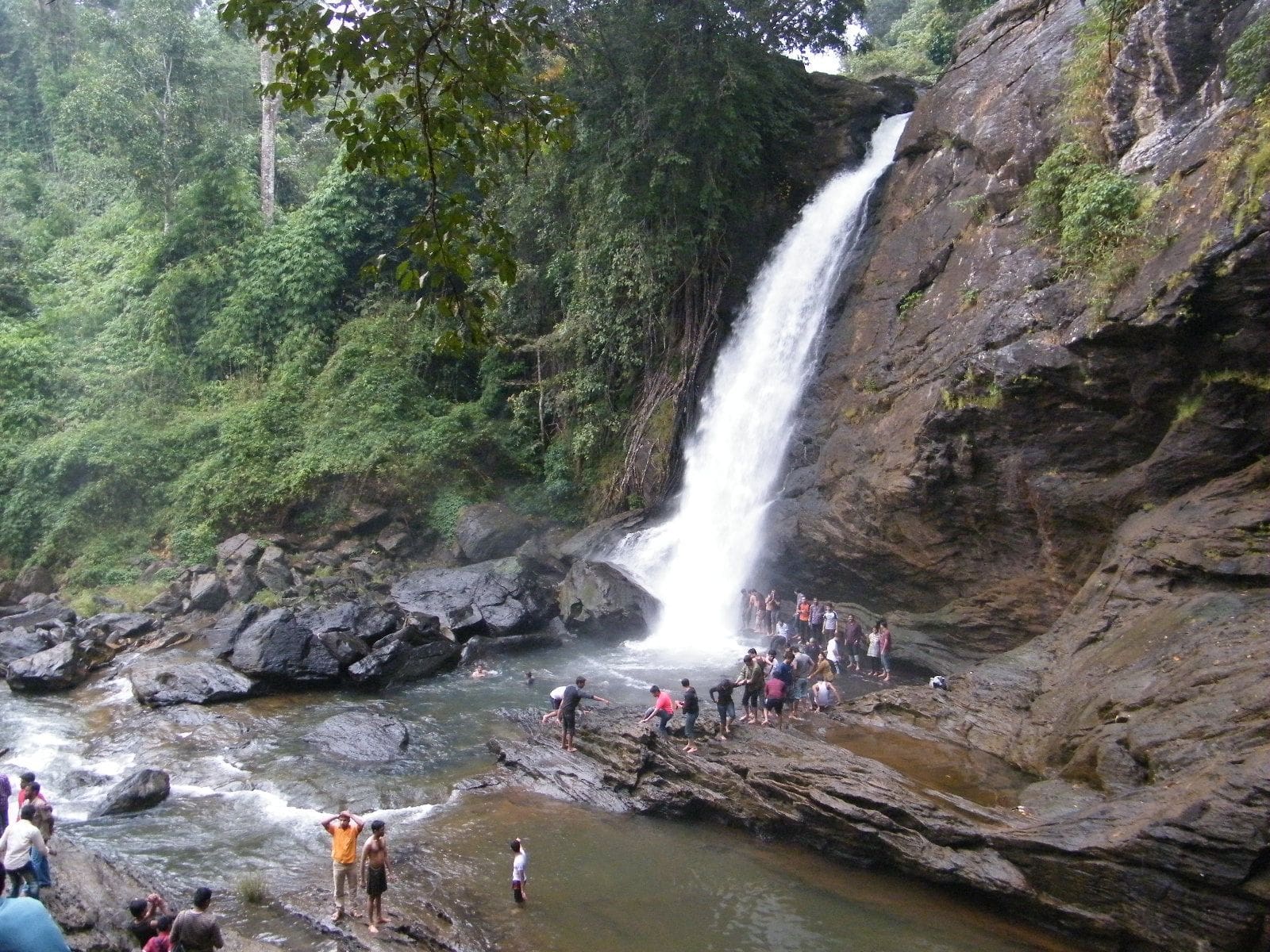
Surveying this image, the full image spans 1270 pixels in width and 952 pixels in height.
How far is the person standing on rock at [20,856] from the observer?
22.6 ft

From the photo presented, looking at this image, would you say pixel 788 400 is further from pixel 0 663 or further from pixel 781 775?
pixel 0 663

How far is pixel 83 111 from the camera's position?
31.3 meters

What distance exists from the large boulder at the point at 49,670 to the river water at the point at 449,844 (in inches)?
22.8

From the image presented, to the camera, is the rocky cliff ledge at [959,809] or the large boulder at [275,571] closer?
the rocky cliff ledge at [959,809]

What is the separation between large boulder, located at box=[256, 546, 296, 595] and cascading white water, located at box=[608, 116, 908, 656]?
7330 millimetres

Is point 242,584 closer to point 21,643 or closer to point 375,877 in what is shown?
point 21,643

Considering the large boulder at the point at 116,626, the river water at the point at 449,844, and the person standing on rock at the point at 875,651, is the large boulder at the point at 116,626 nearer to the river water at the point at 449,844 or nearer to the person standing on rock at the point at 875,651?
the river water at the point at 449,844

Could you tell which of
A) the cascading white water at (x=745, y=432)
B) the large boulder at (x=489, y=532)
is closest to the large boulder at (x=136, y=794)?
the cascading white water at (x=745, y=432)

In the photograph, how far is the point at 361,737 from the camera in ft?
41.6

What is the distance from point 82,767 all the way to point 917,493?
1243 centimetres

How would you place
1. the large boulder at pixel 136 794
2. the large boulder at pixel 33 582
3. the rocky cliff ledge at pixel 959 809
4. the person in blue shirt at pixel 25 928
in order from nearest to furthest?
1. the person in blue shirt at pixel 25 928
2. the rocky cliff ledge at pixel 959 809
3. the large boulder at pixel 136 794
4. the large boulder at pixel 33 582

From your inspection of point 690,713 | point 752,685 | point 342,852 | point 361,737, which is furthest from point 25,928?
point 752,685

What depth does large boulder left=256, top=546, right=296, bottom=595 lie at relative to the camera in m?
20.2

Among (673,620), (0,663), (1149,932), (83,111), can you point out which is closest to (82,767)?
(0,663)
